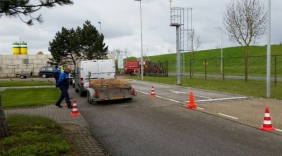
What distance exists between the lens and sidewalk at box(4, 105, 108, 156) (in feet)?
22.8

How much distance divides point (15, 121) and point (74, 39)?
37828mm

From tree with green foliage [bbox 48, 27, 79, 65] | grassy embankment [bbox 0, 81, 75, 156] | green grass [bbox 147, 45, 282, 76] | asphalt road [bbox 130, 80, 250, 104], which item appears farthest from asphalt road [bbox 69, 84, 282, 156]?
green grass [bbox 147, 45, 282, 76]

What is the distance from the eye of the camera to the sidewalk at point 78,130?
6964 millimetres

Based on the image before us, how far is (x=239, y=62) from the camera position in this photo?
213ft

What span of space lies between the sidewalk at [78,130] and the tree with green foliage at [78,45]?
106 feet

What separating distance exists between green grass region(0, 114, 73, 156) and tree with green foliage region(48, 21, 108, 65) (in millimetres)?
37356

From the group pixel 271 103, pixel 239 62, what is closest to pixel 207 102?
pixel 271 103

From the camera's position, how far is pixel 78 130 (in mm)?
9219

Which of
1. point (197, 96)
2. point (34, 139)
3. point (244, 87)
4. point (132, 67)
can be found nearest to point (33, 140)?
point (34, 139)

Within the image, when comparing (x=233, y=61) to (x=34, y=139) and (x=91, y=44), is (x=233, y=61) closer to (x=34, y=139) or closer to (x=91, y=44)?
(x=91, y=44)

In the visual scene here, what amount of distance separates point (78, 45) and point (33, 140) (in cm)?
4026

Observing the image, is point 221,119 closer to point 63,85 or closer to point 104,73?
point 63,85

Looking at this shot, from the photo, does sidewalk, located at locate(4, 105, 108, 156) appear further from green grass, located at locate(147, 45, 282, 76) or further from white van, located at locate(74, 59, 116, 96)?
green grass, located at locate(147, 45, 282, 76)

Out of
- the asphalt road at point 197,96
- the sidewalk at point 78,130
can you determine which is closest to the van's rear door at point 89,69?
the asphalt road at point 197,96
